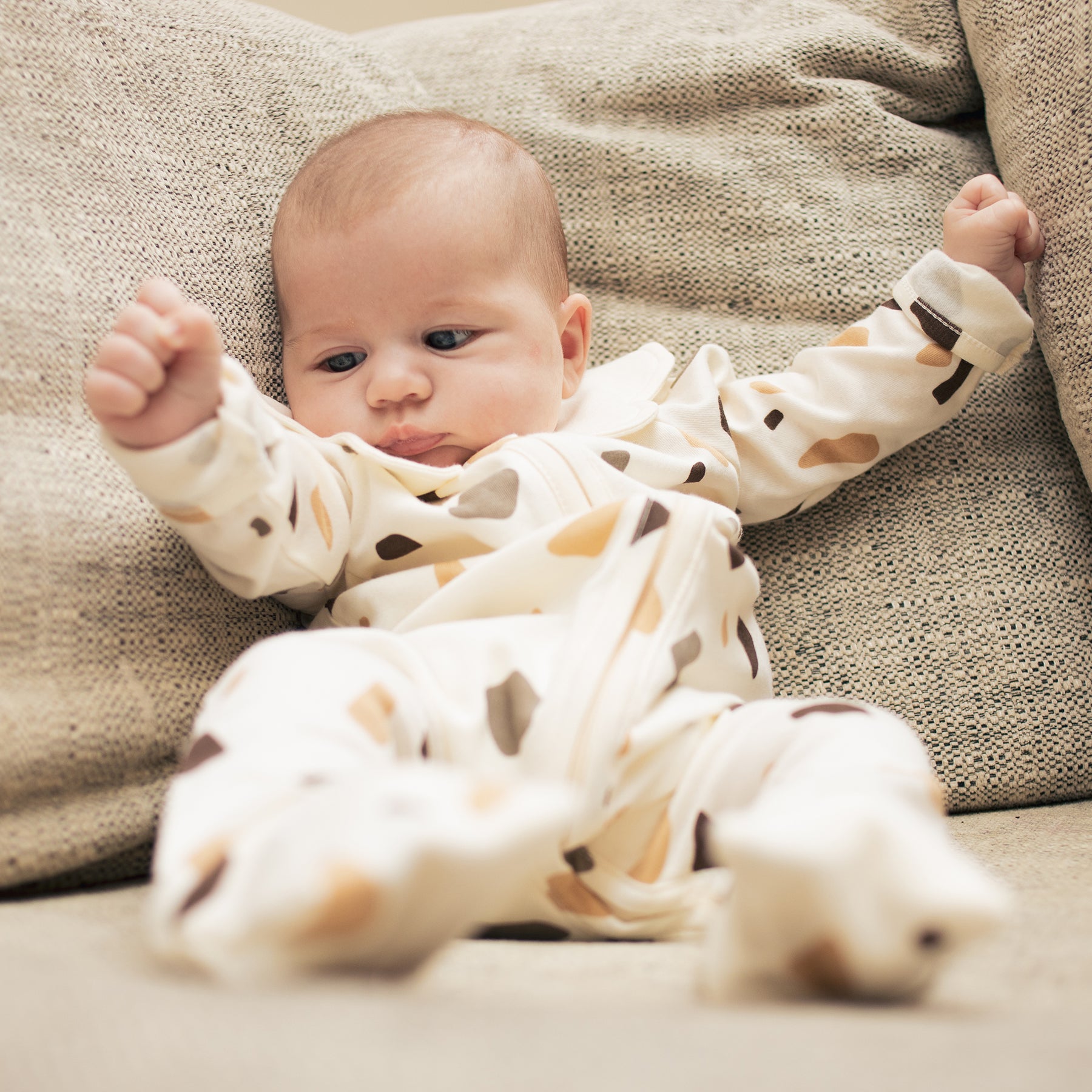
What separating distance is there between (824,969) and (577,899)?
0.79 feet

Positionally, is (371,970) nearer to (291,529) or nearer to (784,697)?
(291,529)

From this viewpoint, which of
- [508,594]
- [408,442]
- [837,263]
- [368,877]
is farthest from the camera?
[837,263]

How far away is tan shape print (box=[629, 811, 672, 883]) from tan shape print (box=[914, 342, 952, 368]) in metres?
0.52

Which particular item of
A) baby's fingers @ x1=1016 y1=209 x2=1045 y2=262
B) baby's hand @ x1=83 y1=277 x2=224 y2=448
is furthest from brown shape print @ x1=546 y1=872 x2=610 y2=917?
baby's fingers @ x1=1016 y1=209 x2=1045 y2=262

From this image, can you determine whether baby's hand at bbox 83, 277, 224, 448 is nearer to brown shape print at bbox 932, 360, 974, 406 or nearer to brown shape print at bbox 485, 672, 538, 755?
brown shape print at bbox 485, 672, 538, 755

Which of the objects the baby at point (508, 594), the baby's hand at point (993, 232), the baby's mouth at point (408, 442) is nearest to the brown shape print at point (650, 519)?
the baby at point (508, 594)

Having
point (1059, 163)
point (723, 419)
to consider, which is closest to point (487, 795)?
point (723, 419)

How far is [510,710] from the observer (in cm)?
69

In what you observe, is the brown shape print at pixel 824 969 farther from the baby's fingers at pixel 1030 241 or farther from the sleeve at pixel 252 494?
the baby's fingers at pixel 1030 241

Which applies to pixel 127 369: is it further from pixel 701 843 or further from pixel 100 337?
pixel 701 843

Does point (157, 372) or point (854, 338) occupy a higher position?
point (157, 372)

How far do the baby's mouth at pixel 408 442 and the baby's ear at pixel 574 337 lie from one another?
19 cm

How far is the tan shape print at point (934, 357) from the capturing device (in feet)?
3.26

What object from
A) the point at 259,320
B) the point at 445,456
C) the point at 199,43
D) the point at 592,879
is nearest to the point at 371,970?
the point at 592,879
